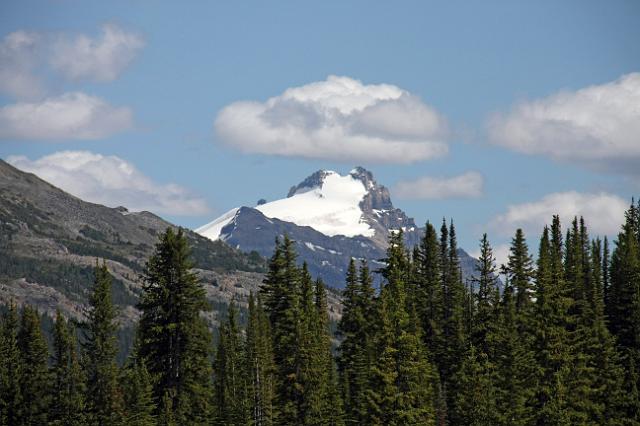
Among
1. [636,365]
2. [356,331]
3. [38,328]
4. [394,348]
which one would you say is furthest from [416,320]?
[38,328]

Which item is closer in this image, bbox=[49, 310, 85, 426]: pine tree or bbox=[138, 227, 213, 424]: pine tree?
bbox=[138, 227, 213, 424]: pine tree

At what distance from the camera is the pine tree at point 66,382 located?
9069cm

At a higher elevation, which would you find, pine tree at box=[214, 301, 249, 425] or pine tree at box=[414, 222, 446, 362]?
pine tree at box=[414, 222, 446, 362]

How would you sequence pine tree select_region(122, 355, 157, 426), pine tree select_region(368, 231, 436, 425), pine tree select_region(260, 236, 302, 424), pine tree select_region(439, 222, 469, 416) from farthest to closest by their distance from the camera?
pine tree select_region(439, 222, 469, 416) → pine tree select_region(260, 236, 302, 424) → pine tree select_region(368, 231, 436, 425) → pine tree select_region(122, 355, 157, 426)

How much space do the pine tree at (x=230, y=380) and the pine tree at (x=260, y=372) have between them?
3.91 feet

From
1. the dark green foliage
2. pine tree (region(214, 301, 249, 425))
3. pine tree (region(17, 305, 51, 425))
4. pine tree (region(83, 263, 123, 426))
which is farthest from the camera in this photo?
pine tree (region(17, 305, 51, 425))

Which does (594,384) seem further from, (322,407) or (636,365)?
(322,407)

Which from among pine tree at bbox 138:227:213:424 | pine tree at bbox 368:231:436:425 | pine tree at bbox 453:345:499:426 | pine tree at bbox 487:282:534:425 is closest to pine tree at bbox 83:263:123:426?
pine tree at bbox 138:227:213:424

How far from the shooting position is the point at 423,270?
125312mm

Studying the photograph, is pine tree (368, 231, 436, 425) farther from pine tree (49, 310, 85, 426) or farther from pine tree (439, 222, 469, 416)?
pine tree (49, 310, 85, 426)

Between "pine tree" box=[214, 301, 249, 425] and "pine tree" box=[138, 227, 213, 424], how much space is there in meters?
14.6

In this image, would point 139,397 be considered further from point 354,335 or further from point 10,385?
point 354,335

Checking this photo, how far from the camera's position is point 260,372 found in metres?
93.3

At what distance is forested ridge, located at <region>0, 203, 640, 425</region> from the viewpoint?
82.1m
